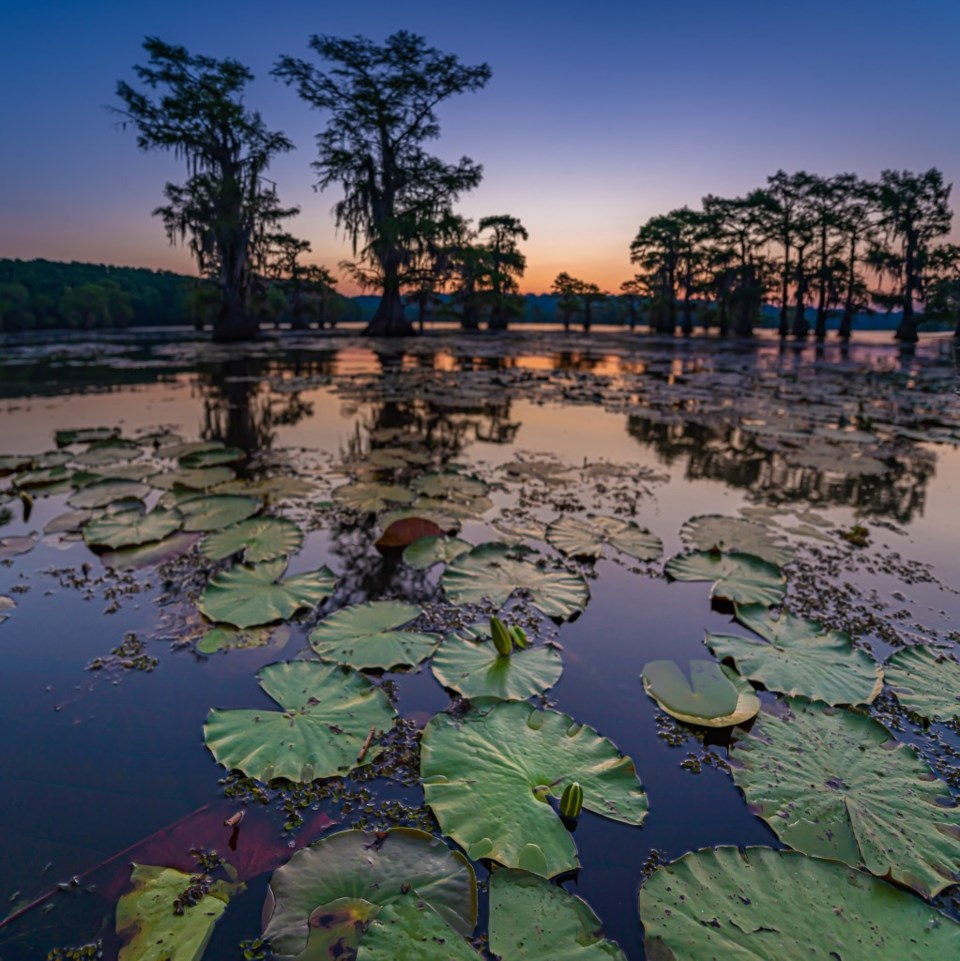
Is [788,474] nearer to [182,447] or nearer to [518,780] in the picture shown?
[518,780]

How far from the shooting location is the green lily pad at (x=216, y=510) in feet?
8.96

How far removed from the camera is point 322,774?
1.24m

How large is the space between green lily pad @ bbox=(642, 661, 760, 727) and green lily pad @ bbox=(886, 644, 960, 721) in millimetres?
483

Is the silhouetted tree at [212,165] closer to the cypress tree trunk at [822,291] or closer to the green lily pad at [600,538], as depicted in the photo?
the green lily pad at [600,538]

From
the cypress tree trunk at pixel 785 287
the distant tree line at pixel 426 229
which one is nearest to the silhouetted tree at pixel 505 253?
the distant tree line at pixel 426 229

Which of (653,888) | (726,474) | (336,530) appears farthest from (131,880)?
(726,474)

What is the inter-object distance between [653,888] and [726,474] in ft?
11.4

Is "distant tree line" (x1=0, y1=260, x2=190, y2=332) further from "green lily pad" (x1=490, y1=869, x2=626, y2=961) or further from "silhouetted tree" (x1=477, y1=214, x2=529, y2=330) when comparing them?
"green lily pad" (x1=490, y1=869, x2=626, y2=961)

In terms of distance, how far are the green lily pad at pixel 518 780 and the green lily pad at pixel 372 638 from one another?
37 centimetres

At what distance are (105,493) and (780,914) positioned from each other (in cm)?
374

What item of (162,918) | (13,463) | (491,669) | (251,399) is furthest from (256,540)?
(251,399)

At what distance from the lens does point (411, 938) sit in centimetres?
82

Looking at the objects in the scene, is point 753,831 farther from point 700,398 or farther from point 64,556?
point 700,398

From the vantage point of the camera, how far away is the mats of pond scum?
36.1 inches
